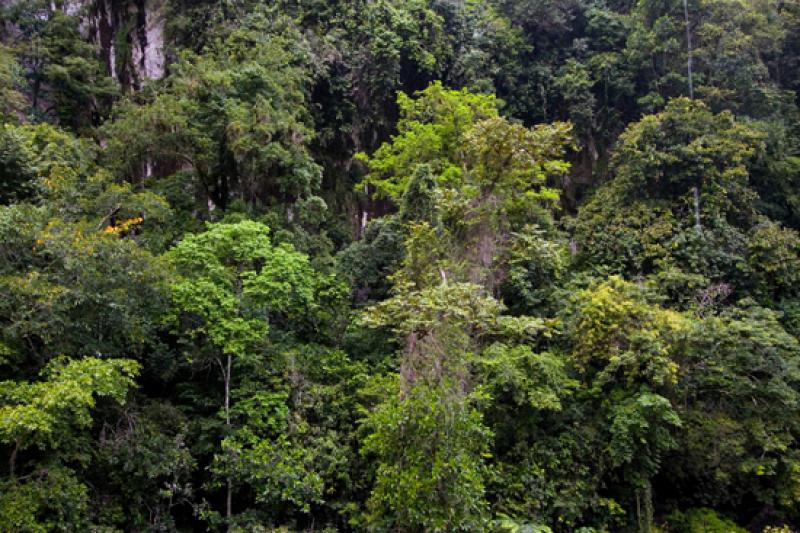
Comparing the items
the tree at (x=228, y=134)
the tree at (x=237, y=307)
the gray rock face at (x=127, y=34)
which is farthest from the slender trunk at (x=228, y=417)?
the gray rock face at (x=127, y=34)

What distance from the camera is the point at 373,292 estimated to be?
12.8 m

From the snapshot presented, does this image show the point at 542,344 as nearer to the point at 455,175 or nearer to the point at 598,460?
the point at 598,460

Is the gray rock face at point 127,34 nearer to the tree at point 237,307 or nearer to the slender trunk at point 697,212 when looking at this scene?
the tree at point 237,307

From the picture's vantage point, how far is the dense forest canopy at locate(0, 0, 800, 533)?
8305 millimetres

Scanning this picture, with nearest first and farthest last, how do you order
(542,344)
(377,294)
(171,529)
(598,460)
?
1. (171,529)
2. (598,460)
3. (542,344)
4. (377,294)

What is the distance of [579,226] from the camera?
15055mm

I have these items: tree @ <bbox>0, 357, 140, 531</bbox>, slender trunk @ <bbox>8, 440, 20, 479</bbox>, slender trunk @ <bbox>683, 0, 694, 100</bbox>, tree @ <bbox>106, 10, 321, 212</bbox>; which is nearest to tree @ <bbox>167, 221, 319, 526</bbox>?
tree @ <bbox>0, 357, 140, 531</bbox>

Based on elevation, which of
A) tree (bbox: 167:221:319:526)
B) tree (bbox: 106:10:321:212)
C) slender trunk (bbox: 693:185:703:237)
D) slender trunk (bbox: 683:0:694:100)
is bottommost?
tree (bbox: 167:221:319:526)

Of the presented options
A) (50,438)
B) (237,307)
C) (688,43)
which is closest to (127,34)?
(237,307)

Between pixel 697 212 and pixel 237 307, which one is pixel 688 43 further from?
pixel 237 307

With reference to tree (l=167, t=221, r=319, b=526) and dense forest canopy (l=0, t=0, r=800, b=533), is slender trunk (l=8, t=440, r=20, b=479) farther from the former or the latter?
tree (l=167, t=221, r=319, b=526)

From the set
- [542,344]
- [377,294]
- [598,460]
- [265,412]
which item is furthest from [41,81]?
[598,460]

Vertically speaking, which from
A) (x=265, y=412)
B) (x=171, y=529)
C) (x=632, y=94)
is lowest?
(x=171, y=529)

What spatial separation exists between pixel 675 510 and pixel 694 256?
17.8 ft
